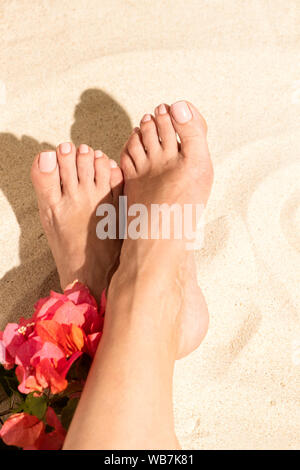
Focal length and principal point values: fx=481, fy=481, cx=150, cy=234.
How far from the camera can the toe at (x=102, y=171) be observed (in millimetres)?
1377

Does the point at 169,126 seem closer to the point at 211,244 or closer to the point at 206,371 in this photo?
the point at 211,244

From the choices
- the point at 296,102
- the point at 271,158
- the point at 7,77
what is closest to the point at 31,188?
the point at 7,77

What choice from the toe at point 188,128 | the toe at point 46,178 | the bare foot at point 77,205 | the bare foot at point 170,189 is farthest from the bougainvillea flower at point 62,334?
the toe at point 188,128

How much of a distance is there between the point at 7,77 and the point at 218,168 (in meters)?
0.70

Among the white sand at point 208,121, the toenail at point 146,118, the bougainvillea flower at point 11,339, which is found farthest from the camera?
the toenail at point 146,118

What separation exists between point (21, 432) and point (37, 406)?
53mm

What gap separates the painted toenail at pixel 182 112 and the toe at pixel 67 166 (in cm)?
30

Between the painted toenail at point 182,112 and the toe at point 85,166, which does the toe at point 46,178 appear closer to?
the toe at point 85,166

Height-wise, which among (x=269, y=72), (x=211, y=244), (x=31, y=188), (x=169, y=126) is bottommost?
(x=211, y=244)

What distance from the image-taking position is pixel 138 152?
1382mm

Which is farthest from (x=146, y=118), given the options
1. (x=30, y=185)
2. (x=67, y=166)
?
(x=30, y=185)

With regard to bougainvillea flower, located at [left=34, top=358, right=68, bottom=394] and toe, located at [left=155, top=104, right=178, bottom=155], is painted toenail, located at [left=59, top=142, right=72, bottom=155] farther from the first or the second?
bougainvillea flower, located at [left=34, top=358, right=68, bottom=394]

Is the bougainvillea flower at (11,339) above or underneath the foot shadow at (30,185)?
underneath

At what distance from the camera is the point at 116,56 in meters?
1.49
